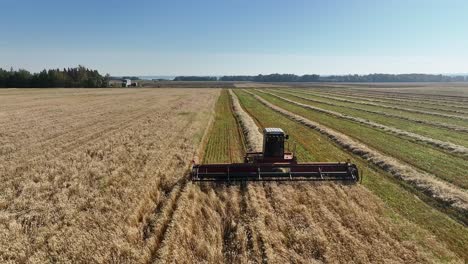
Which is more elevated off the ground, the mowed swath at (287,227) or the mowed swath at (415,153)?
the mowed swath at (415,153)

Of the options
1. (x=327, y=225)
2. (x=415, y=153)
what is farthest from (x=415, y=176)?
(x=327, y=225)

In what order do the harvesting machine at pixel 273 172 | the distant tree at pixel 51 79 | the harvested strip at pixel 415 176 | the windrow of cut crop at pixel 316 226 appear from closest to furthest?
the windrow of cut crop at pixel 316 226
the harvested strip at pixel 415 176
the harvesting machine at pixel 273 172
the distant tree at pixel 51 79

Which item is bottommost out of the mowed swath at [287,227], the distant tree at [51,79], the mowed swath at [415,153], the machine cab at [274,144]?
the mowed swath at [287,227]

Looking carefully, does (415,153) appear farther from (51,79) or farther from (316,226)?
(51,79)

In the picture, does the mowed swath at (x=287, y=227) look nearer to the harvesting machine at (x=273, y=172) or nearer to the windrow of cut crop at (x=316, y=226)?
the windrow of cut crop at (x=316, y=226)

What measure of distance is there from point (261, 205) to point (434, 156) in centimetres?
1220

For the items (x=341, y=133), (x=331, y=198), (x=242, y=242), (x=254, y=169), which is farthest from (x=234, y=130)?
(x=242, y=242)

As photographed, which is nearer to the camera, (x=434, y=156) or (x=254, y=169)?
(x=254, y=169)

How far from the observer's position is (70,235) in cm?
880

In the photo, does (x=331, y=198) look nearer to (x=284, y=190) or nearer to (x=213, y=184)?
(x=284, y=190)

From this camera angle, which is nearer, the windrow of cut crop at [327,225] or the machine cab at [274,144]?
the windrow of cut crop at [327,225]

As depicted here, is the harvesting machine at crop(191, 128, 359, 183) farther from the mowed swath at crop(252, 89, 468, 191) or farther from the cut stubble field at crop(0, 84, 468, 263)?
the mowed swath at crop(252, 89, 468, 191)

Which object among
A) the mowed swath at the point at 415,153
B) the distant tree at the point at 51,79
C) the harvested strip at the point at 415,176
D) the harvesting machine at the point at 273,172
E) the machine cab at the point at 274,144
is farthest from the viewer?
the distant tree at the point at 51,79

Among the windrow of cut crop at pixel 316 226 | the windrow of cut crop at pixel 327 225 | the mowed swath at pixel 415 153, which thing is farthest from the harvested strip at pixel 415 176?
the windrow of cut crop at pixel 316 226
